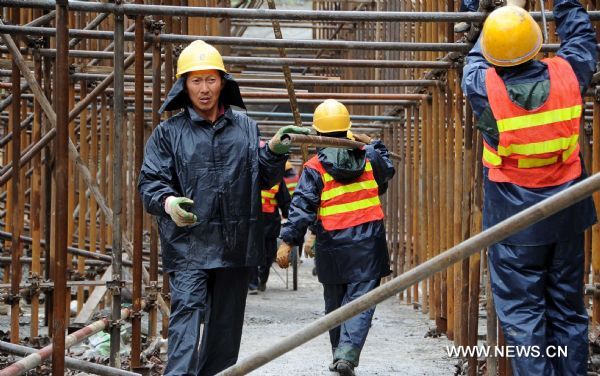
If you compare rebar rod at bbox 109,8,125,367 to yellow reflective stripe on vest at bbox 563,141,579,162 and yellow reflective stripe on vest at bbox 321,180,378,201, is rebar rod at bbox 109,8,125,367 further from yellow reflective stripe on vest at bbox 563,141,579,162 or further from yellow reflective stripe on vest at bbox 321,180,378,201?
yellow reflective stripe on vest at bbox 563,141,579,162

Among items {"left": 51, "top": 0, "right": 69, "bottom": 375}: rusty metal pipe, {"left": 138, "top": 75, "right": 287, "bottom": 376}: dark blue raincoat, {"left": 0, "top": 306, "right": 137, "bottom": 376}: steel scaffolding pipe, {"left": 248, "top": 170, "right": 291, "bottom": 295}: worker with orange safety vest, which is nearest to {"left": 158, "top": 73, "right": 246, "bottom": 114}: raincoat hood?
{"left": 138, "top": 75, "right": 287, "bottom": 376}: dark blue raincoat

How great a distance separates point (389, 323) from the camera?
10867 millimetres

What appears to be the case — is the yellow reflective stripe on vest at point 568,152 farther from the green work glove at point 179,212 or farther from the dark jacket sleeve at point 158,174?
the dark jacket sleeve at point 158,174

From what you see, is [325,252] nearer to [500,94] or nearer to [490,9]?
[490,9]

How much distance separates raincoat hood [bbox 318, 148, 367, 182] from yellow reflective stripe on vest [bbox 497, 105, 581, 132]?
289 cm

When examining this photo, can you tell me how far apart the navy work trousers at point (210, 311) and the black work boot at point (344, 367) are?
155cm

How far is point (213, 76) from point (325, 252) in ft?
7.81

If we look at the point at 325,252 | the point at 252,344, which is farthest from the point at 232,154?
the point at 252,344

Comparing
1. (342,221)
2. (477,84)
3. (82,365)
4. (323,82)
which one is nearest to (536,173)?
(477,84)

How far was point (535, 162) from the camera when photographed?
192 inches

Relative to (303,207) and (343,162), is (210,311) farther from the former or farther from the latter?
(343,162)

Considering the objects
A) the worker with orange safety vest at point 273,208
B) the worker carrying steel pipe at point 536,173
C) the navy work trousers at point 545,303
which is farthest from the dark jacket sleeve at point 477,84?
the worker with orange safety vest at point 273,208

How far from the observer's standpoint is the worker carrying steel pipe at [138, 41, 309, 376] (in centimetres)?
556

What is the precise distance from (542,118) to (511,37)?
15.8 inches
